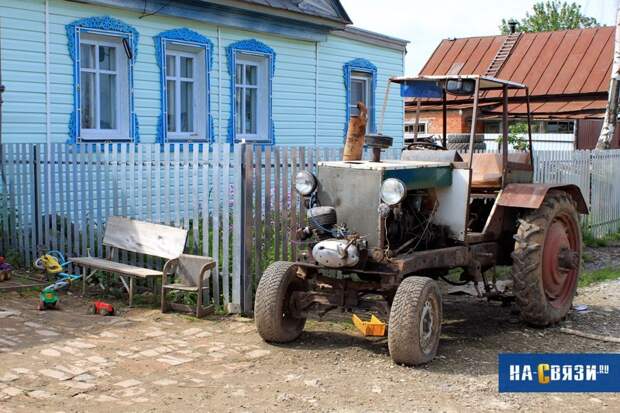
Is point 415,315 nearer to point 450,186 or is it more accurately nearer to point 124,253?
point 450,186

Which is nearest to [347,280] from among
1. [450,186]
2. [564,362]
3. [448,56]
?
[450,186]

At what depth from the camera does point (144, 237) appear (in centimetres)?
809

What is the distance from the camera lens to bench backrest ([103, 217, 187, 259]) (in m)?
→ 7.77

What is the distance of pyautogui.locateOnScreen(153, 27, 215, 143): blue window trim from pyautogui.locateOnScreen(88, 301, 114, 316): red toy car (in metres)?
5.06

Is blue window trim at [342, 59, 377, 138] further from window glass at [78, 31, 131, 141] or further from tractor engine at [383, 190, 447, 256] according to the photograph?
tractor engine at [383, 190, 447, 256]

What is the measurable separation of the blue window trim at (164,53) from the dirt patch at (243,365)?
15.9 ft

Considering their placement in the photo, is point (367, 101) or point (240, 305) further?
point (367, 101)

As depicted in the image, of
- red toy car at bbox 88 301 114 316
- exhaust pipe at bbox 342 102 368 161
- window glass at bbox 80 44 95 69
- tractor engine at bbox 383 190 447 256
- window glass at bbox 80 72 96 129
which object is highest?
window glass at bbox 80 44 95 69

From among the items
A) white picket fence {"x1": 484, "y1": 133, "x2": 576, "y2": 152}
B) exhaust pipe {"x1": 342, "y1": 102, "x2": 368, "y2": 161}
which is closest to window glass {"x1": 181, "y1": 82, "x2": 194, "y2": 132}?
exhaust pipe {"x1": 342, "y1": 102, "x2": 368, "y2": 161}

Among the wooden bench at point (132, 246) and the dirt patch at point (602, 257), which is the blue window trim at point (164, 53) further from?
the dirt patch at point (602, 257)

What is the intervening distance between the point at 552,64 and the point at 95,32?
784 inches

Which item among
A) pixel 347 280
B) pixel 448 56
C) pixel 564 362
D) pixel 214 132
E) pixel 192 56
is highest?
pixel 448 56

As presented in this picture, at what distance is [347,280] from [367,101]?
11.2 metres

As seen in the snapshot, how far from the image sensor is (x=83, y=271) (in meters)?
8.34
